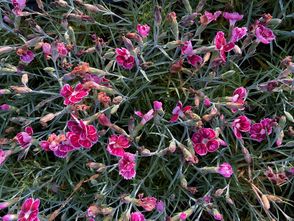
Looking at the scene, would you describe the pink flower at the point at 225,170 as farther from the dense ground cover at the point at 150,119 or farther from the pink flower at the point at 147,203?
the pink flower at the point at 147,203

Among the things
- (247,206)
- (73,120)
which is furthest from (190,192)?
(73,120)

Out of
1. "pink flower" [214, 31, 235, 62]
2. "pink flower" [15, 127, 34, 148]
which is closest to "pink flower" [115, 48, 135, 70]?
"pink flower" [214, 31, 235, 62]

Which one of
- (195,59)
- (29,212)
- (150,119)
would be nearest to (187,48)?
(195,59)

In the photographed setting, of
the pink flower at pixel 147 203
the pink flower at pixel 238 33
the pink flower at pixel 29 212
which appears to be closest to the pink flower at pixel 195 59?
the pink flower at pixel 238 33

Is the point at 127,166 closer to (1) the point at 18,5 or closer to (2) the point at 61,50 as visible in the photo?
(2) the point at 61,50

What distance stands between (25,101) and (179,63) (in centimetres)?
68

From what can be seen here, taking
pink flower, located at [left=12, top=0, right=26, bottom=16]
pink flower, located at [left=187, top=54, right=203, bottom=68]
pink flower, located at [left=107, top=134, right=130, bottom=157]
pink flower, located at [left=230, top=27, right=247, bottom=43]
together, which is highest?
pink flower, located at [left=12, top=0, right=26, bottom=16]

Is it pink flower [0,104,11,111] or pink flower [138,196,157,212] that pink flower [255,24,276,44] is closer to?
pink flower [138,196,157,212]

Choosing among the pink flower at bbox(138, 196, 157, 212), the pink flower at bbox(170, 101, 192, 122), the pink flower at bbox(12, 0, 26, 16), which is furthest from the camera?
the pink flower at bbox(12, 0, 26, 16)

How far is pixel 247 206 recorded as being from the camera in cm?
197

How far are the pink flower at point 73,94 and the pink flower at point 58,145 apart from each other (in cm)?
12

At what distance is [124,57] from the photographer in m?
1.82

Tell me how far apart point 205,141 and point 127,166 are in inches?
11.6

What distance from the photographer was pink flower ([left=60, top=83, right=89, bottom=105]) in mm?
1721
